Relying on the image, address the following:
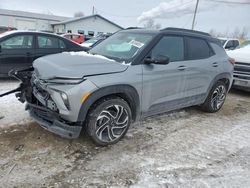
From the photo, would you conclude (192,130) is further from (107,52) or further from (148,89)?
(107,52)

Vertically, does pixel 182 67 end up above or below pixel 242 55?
below

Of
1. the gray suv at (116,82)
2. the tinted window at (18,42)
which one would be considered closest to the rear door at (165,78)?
the gray suv at (116,82)

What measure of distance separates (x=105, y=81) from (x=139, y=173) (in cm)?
130

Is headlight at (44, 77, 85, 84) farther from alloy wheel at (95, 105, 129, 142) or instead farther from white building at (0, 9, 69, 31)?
white building at (0, 9, 69, 31)

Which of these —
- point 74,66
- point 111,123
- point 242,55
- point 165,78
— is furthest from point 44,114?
point 242,55

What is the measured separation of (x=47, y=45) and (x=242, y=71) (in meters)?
6.12

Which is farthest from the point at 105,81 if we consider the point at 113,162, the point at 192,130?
the point at 192,130

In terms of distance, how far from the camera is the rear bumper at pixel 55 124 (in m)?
3.06

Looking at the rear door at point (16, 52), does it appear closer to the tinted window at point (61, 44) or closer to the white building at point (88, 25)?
the tinted window at point (61, 44)

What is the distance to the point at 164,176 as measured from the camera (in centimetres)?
291

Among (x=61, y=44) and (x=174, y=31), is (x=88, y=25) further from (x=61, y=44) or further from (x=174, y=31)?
(x=174, y=31)

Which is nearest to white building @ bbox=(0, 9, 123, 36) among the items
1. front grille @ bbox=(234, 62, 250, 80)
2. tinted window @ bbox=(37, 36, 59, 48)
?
tinted window @ bbox=(37, 36, 59, 48)

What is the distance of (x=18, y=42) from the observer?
22.0ft

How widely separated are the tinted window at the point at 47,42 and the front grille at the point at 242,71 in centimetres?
582
